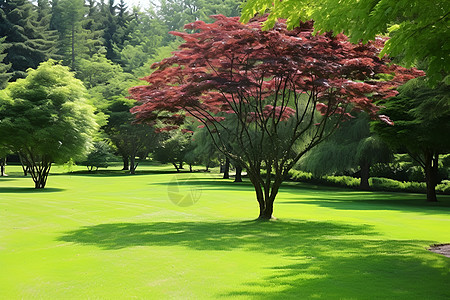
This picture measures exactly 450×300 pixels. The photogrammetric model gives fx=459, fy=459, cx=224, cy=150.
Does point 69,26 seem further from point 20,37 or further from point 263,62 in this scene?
point 263,62

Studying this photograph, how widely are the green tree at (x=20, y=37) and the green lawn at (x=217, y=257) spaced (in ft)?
199

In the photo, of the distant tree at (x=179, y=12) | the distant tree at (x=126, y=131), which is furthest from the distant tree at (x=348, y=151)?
the distant tree at (x=179, y=12)

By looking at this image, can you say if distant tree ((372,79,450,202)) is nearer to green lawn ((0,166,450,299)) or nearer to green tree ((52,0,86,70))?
green lawn ((0,166,450,299))

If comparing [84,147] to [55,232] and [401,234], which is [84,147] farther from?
[401,234]

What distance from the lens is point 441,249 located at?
992 cm

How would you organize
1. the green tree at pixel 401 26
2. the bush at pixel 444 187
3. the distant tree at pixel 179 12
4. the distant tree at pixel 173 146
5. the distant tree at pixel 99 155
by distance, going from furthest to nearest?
the distant tree at pixel 179 12
the distant tree at pixel 99 155
the distant tree at pixel 173 146
the bush at pixel 444 187
the green tree at pixel 401 26

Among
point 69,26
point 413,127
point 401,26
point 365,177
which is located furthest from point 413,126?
point 69,26

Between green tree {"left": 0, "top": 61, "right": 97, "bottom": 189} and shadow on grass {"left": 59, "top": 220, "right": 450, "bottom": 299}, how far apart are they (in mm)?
18638

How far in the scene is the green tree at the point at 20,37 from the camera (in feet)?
228

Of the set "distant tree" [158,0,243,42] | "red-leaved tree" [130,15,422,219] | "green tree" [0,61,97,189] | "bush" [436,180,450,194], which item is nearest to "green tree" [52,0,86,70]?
"distant tree" [158,0,243,42]

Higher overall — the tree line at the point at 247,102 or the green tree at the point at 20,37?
the green tree at the point at 20,37

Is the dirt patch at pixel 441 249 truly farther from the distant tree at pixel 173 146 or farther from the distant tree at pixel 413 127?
the distant tree at pixel 173 146

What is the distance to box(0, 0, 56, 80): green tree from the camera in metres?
69.6

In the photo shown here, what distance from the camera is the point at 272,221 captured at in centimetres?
A: 1464
